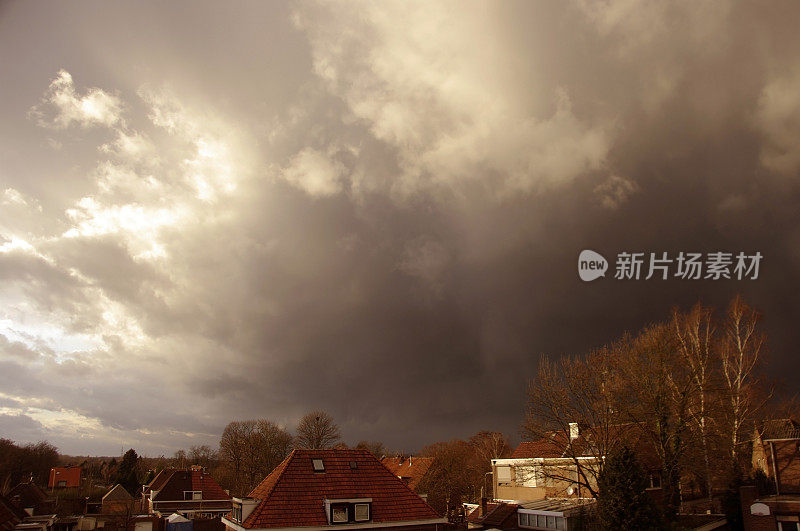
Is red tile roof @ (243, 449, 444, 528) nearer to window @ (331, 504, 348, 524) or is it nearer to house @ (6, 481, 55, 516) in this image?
window @ (331, 504, 348, 524)

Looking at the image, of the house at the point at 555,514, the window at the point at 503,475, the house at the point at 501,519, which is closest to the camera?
the house at the point at 555,514

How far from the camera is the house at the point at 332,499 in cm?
2872

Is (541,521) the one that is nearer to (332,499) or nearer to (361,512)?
(361,512)

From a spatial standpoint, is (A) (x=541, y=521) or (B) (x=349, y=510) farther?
(A) (x=541, y=521)

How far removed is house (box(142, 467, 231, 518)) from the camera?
64188 millimetres

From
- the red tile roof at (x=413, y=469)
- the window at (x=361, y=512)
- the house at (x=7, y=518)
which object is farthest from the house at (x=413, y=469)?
the house at (x=7, y=518)

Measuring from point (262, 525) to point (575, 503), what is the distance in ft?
73.4

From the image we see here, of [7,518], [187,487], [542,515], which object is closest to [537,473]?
[542,515]

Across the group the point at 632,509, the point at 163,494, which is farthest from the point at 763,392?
the point at 163,494

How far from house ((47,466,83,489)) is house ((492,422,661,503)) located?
98.6 meters

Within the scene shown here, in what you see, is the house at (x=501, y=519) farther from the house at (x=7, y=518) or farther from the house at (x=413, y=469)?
the house at (x=7, y=518)

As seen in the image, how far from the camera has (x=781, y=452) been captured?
4047cm

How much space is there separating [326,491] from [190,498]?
44318mm

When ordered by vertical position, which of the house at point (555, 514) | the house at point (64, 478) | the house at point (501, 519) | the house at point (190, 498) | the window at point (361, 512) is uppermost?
the window at point (361, 512)
